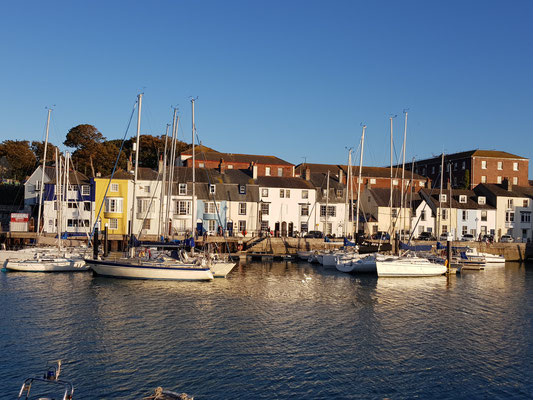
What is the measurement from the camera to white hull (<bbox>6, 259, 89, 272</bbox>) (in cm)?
4547

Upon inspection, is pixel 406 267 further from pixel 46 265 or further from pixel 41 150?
pixel 41 150

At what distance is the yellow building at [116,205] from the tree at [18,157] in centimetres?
3844

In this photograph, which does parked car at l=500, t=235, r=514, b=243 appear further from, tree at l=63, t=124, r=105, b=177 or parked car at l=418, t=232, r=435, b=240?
tree at l=63, t=124, r=105, b=177

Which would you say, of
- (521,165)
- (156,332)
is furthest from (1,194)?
(521,165)

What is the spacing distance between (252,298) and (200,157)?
2524 inches

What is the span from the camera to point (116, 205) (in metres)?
66.9

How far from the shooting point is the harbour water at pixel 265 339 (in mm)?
19109

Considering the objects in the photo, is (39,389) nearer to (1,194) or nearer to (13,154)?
(1,194)

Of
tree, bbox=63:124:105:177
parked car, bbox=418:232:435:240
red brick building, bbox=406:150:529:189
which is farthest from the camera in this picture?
red brick building, bbox=406:150:529:189

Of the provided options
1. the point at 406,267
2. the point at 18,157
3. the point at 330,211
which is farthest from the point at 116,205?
the point at 18,157

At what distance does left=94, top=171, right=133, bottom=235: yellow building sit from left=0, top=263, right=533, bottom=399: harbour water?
2484 centimetres

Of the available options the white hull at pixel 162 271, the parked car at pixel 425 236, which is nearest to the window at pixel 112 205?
the white hull at pixel 162 271

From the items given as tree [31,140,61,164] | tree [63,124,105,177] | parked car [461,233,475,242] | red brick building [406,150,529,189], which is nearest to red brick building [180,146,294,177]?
tree [63,124,105,177]

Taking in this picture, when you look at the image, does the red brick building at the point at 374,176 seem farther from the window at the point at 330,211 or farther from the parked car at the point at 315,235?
the parked car at the point at 315,235
